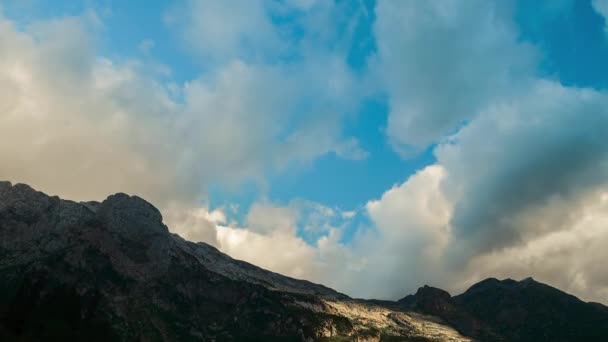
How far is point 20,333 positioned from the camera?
193500 millimetres
